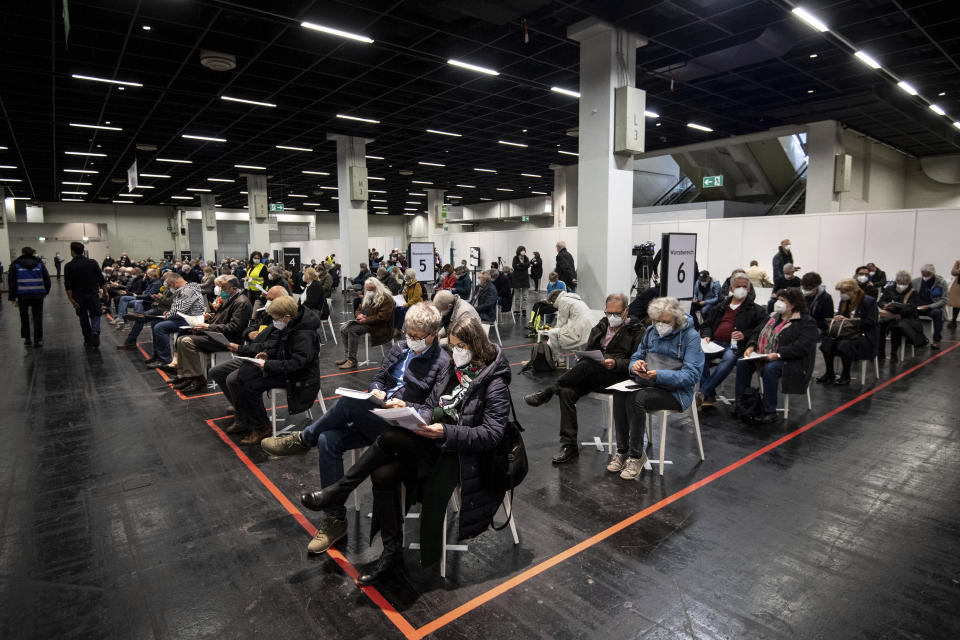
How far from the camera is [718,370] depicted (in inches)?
200

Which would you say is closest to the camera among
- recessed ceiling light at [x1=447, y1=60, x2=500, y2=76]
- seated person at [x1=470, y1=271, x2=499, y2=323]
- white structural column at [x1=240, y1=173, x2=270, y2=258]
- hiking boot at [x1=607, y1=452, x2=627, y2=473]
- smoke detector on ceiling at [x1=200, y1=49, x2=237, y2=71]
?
hiking boot at [x1=607, y1=452, x2=627, y2=473]

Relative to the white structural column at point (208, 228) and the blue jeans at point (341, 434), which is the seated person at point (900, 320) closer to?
the blue jeans at point (341, 434)

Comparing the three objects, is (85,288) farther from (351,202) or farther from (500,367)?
(500,367)

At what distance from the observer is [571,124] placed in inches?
520

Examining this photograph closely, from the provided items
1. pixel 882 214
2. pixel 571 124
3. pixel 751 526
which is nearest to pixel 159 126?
pixel 571 124

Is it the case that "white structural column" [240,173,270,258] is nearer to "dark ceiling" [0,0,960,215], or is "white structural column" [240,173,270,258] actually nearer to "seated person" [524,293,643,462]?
"dark ceiling" [0,0,960,215]

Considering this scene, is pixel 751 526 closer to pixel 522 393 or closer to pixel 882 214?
pixel 522 393

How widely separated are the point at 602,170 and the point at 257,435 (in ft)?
19.4

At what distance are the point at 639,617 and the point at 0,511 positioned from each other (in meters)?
3.74

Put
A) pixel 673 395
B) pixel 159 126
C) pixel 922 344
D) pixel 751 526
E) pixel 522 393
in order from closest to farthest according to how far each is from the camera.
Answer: pixel 751 526 < pixel 673 395 < pixel 522 393 < pixel 922 344 < pixel 159 126

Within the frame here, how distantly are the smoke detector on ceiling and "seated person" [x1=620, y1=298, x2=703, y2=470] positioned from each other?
7479 millimetres

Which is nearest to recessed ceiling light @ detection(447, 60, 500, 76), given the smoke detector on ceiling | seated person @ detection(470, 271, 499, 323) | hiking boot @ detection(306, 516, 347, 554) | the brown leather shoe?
the smoke detector on ceiling

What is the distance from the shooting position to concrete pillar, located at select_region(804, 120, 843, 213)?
1298 cm

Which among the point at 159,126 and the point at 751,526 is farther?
the point at 159,126
